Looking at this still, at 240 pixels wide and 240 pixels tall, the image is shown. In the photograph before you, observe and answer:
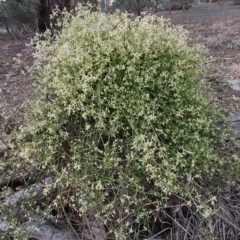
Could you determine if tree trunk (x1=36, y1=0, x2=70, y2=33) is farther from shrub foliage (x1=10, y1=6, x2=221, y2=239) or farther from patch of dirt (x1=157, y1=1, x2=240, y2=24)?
patch of dirt (x1=157, y1=1, x2=240, y2=24)

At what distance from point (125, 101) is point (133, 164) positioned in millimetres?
194

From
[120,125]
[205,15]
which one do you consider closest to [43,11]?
[120,125]

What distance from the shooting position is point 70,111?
33.5 inches

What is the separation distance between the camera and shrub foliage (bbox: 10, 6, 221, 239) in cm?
83

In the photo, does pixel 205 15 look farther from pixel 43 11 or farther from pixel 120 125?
pixel 120 125

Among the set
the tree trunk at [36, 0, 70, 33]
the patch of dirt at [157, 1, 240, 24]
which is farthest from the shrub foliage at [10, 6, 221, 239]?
the patch of dirt at [157, 1, 240, 24]

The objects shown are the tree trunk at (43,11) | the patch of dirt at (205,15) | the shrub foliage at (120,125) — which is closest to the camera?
the shrub foliage at (120,125)

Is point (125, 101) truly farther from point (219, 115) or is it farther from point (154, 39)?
point (219, 115)

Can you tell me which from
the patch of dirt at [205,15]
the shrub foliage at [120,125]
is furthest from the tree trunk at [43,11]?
the patch of dirt at [205,15]

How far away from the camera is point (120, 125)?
856 millimetres

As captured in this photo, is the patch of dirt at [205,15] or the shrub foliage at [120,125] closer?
the shrub foliage at [120,125]

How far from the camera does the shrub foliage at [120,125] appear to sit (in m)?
0.83

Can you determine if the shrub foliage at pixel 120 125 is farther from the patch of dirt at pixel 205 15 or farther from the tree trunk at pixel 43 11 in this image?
the patch of dirt at pixel 205 15

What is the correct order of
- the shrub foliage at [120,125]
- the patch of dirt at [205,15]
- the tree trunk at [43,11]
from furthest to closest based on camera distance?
the patch of dirt at [205,15] < the tree trunk at [43,11] < the shrub foliage at [120,125]
